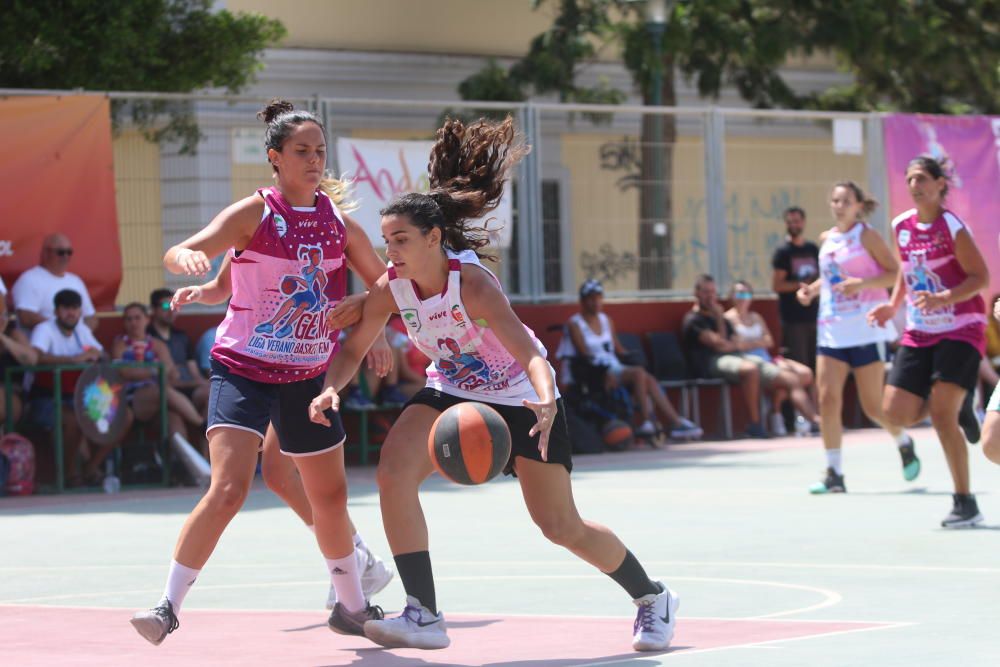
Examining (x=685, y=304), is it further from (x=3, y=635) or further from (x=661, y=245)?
(x=3, y=635)

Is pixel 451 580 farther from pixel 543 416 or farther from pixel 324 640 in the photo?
pixel 543 416

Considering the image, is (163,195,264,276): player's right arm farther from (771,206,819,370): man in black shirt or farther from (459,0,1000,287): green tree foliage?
(459,0,1000,287): green tree foliage

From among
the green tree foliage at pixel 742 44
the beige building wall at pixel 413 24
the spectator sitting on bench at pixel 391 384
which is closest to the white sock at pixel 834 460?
the spectator sitting on bench at pixel 391 384

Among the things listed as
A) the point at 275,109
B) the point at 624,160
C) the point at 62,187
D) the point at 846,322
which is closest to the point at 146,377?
the point at 62,187

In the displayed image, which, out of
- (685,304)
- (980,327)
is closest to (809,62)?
(685,304)

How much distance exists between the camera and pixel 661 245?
1909 centimetres

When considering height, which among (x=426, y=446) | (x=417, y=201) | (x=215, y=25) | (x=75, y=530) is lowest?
(x=75, y=530)

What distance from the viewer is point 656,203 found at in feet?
61.7

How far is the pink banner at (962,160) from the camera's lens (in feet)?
66.5

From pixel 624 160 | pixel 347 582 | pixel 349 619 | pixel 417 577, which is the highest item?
pixel 624 160

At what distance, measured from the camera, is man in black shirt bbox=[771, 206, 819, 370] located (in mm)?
18953

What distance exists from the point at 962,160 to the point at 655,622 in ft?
49.2

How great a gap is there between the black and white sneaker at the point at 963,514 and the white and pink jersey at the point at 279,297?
474 cm

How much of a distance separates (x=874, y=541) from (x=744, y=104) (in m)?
19.9
